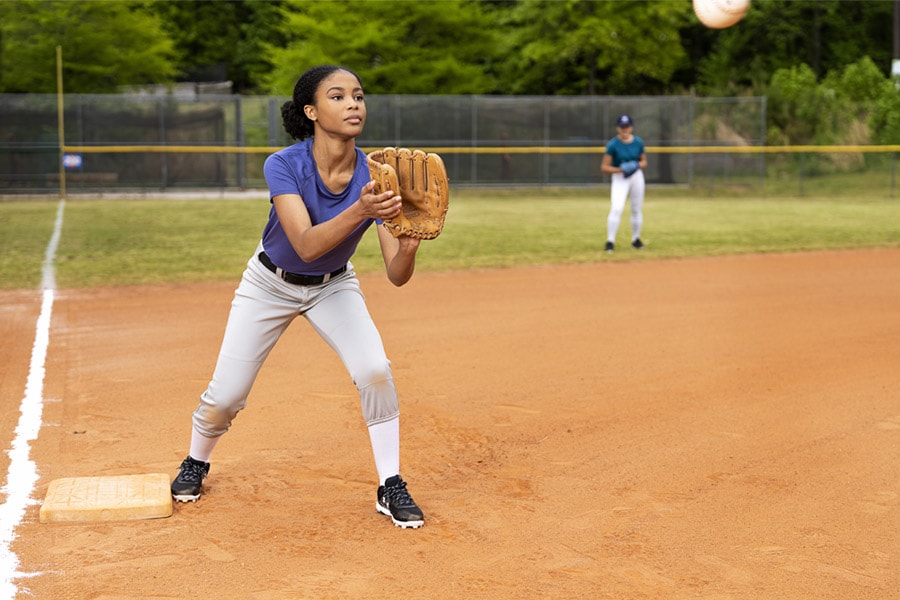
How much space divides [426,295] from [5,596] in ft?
24.1

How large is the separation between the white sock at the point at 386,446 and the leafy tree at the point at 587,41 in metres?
32.4

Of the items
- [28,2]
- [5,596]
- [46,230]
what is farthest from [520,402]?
[28,2]

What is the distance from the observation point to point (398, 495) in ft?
15.1

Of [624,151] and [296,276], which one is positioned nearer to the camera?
[296,276]

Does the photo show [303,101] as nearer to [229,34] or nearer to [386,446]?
[386,446]

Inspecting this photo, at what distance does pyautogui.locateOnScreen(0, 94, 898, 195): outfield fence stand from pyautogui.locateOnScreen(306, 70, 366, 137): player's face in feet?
74.2

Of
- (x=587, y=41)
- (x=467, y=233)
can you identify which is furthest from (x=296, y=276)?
(x=587, y=41)

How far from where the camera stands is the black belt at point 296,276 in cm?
462

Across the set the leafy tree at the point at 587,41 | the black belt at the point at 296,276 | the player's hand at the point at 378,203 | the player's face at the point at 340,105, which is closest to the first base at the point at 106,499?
the black belt at the point at 296,276

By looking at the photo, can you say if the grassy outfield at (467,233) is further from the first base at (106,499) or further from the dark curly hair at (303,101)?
the dark curly hair at (303,101)

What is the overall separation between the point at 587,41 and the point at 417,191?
33.1 metres

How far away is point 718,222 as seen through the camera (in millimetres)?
19703

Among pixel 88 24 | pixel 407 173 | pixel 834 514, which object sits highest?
pixel 88 24

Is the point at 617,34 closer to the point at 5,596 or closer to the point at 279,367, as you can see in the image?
the point at 279,367
